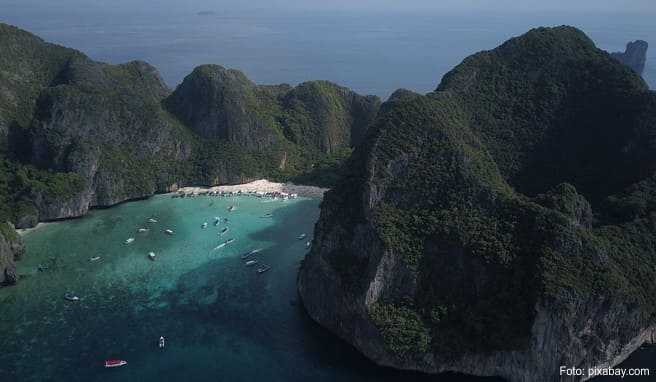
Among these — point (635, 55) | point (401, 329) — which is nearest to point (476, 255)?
point (401, 329)

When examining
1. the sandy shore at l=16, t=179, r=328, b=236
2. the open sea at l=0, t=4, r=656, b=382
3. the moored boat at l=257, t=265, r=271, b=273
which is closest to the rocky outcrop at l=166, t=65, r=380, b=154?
the sandy shore at l=16, t=179, r=328, b=236

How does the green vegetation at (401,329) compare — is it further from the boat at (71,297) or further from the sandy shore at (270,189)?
the sandy shore at (270,189)

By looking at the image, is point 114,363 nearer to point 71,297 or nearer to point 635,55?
point 71,297

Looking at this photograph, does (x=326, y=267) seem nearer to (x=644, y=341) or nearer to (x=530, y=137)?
(x=644, y=341)

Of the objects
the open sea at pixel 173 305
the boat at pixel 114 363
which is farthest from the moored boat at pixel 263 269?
the boat at pixel 114 363

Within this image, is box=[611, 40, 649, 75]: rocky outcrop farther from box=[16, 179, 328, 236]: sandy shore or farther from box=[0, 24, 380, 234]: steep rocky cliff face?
box=[16, 179, 328, 236]: sandy shore

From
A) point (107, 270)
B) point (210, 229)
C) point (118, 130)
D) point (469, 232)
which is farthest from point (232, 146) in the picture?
point (469, 232)
